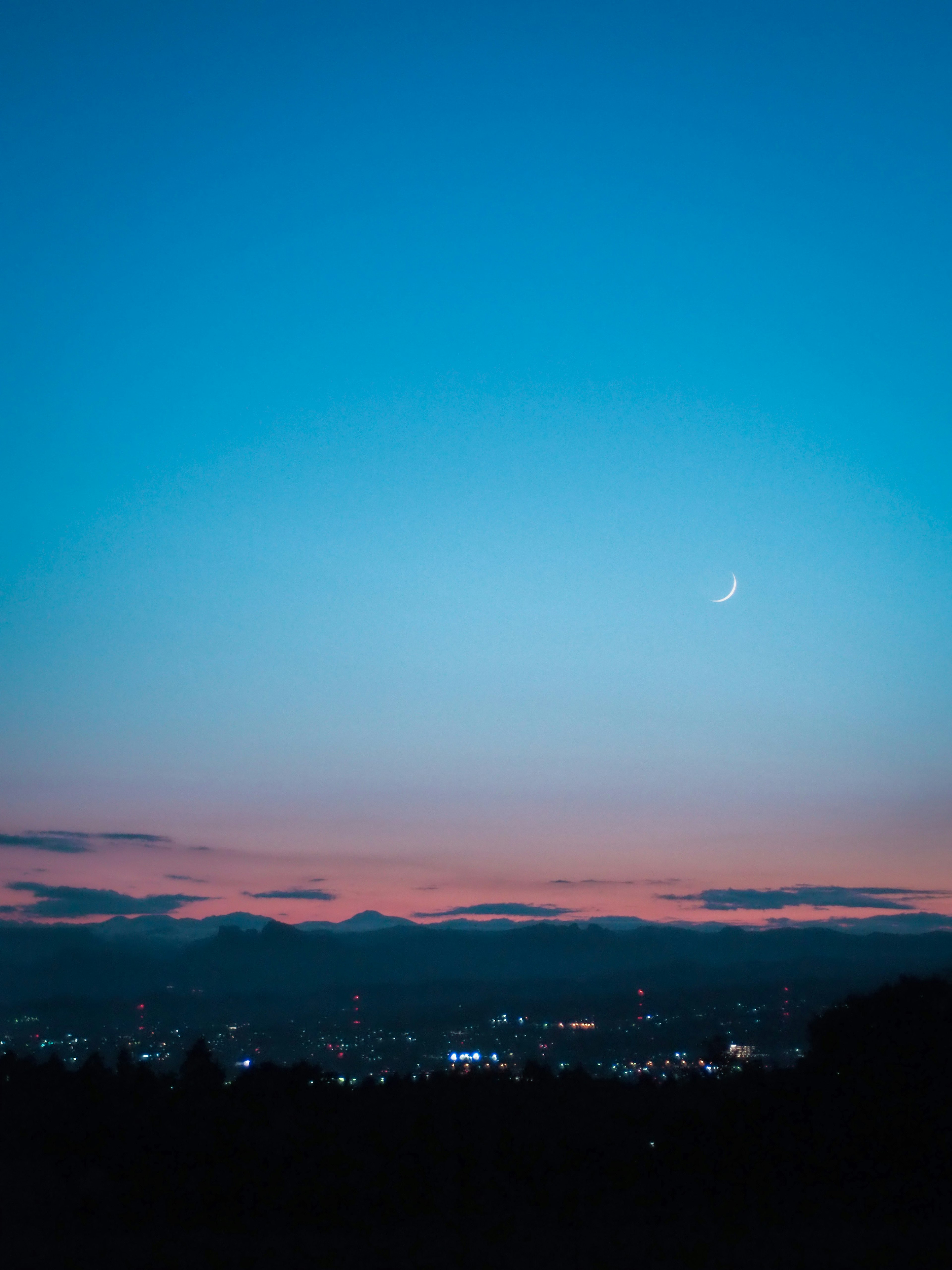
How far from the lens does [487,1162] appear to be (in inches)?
706

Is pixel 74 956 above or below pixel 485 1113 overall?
below

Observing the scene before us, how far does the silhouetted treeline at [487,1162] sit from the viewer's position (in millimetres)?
14703

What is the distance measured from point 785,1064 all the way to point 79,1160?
15.5 meters

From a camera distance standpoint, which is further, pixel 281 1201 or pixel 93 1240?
pixel 281 1201

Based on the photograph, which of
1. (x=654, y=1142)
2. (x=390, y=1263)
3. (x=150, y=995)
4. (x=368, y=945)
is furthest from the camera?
(x=368, y=945)

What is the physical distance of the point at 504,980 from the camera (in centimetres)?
10981

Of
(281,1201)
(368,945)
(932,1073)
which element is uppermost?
(932,1073)

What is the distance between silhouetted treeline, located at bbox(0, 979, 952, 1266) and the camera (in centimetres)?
1470

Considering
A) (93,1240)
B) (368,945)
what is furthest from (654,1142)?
(368,945)

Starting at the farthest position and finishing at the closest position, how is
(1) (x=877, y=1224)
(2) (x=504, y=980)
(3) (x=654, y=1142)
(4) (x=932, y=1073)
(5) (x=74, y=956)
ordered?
1. (5) (x=74, y=956)
2. (2) (x=504, y=980)
3. (4) (x=932, y=1073)
4. (3) (x=654, y=1142)
5. (1) (x=877, y=1224)

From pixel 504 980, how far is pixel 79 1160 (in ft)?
321

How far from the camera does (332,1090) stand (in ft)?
67.5

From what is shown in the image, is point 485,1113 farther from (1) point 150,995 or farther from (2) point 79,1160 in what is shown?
(1) point 150,995

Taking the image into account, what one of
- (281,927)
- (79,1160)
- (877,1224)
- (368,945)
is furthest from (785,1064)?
(281,927)
